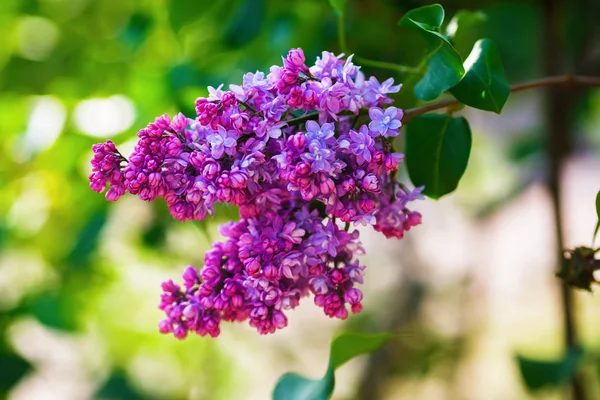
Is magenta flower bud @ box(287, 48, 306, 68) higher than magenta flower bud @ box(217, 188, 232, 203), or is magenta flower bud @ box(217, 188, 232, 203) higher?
magenta flower bud @ box(287, 48, 306, 68)

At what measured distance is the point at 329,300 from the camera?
449 mm

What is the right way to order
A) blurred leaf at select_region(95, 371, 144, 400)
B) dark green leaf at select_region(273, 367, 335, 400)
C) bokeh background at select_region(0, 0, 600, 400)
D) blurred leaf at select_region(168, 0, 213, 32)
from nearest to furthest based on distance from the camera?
dark green leaf at select_region(273, 367, 335, 400)
blurred leaf at select_region(168, 0, 213, 32)
bokeh background at select_region(0, 0, 600, 400)
blurred leaf at select_region(95, 371, 144, 400)

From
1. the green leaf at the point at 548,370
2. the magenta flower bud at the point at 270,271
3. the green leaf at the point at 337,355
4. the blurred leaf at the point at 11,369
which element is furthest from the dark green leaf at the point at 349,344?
the blurred leaf at the point at 11,369

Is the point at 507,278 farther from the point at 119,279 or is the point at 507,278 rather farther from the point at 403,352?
the point at 119,279

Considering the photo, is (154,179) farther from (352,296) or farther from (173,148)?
(352,296)

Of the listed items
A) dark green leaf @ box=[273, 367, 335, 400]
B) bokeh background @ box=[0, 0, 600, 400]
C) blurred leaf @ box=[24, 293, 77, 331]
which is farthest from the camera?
blurred leaf @ box=[24, 293, 77, 331]

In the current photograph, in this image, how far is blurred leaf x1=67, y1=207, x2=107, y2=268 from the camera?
1.03 m

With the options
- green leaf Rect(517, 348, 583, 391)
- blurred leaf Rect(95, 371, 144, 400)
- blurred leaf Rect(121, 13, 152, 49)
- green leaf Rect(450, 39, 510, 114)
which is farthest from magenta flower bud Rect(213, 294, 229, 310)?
blurred leaf Rect(95, 371, 144, 400)

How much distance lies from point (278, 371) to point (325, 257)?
1263mm

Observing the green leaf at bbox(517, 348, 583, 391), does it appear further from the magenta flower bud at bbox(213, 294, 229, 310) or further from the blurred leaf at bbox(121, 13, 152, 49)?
the blurred leaf at bbox(121, 13, 152, 49)

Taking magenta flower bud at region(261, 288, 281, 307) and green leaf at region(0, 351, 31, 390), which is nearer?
magenta flower bud at region(261, 288, 281, 307)

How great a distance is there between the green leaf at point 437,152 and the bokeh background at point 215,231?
49mm

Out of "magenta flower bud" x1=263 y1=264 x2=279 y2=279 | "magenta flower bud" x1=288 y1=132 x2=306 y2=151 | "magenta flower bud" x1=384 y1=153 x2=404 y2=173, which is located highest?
"magenta flower bud" x1=288 y1=132 x2=306 y2=151

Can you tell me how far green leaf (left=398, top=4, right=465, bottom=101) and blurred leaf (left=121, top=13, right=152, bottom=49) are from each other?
0.65m
